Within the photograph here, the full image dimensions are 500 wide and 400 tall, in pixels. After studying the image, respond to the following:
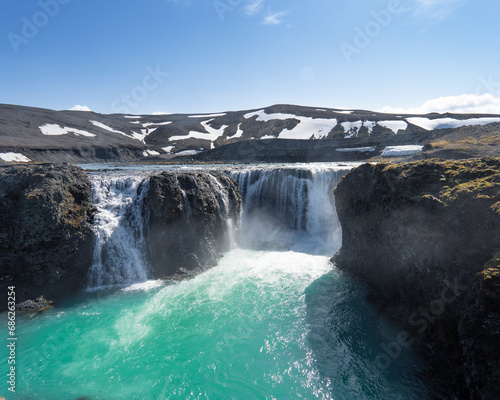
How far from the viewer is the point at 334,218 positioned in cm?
2366

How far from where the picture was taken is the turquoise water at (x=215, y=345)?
28.8 feet

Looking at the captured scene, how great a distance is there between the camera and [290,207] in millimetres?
25219

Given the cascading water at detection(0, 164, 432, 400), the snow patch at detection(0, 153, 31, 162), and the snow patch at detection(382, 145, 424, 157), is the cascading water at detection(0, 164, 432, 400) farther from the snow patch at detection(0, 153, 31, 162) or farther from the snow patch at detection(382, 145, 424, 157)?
the snow patch at detection(0, 153, 31, 162)

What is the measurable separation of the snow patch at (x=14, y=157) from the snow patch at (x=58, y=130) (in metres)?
22.3

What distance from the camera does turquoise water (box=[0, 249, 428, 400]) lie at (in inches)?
346

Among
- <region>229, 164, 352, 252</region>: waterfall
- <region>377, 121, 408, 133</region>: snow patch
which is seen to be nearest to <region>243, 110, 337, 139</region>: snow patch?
<region>377, 121, 408, 133</region>: snow patch

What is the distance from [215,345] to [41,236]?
11529 millimetres

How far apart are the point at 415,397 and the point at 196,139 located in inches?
3334

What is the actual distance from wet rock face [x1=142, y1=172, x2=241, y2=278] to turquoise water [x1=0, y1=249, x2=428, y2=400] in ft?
6.15

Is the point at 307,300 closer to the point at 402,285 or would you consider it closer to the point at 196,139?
the point at 402,285

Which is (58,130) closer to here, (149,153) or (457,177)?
(149,153)

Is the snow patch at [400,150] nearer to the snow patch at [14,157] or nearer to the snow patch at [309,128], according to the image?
the snow patch at [309,128]

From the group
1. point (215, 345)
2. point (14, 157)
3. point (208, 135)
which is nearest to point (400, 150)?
point (215, 345)

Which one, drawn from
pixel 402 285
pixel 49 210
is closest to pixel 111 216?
pixel 49 210
